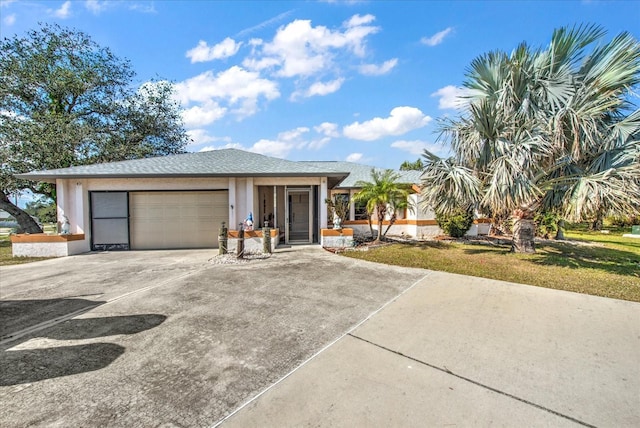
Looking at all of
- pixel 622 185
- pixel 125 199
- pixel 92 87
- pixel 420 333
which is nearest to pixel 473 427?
pixel 420 333

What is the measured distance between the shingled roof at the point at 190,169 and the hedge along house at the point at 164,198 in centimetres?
3

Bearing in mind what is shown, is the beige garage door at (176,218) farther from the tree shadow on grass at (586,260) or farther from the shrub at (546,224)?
the shrub at (546,224)

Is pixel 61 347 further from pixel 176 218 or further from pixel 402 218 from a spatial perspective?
pixel 402 218

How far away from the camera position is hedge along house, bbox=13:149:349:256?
996 cm

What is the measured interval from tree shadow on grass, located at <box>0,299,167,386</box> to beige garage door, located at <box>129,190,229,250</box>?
632 cm

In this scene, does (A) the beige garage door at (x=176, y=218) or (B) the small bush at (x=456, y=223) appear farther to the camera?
(B) the small bush at (x=456, y=223)

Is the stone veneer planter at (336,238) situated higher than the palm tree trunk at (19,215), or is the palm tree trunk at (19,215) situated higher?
the palm tree trunk at (19,215)

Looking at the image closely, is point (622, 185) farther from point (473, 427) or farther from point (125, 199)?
point (125, 199)

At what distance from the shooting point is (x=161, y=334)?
364 cm

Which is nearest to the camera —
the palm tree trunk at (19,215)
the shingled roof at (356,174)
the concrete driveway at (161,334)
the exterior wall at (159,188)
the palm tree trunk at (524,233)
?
the concrete driveway at (161,334)

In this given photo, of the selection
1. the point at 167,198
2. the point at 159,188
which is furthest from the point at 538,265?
the point at 159,188

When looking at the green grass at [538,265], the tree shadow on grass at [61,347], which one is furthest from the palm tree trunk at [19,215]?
the green grass at [538,265]

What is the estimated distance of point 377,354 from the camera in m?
3.14

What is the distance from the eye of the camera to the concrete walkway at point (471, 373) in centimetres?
220
